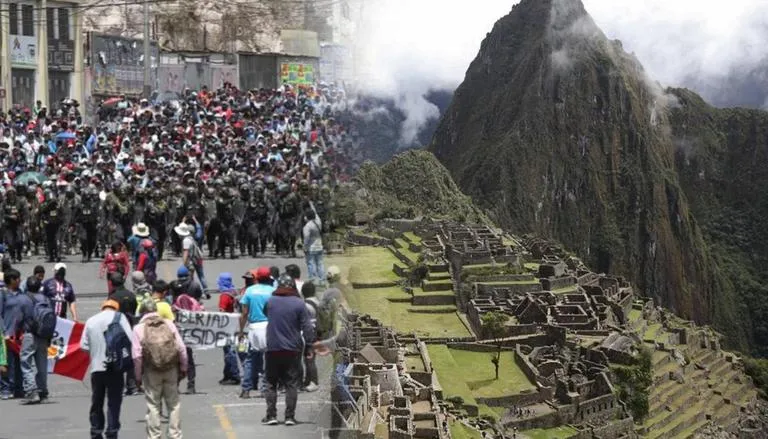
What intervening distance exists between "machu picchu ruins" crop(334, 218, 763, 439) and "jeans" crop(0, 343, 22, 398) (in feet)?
35.2

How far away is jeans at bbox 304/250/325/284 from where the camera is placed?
9.27 meters

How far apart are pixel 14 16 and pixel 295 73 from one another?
10.8 metres

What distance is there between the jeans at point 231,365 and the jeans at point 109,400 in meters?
3.32

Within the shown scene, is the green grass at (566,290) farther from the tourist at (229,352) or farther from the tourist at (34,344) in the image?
the tourist at (34,344)

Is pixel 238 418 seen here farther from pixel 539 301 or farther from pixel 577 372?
pixel 539 301

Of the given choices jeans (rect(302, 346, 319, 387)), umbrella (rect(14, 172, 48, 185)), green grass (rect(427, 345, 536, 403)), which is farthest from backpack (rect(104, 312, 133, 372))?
green grass (rect(427, 345, 536, 403))

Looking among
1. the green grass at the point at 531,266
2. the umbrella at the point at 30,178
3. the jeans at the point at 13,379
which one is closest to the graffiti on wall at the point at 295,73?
the umbrella at the point at 30,178

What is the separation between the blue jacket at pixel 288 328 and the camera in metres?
12.0

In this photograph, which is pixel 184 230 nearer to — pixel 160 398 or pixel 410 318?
pixel 160 398

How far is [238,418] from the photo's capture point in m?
13.3

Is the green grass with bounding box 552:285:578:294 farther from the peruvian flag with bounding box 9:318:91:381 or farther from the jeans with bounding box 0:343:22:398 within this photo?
the peruvian flag with bounding box 9:318:91:381

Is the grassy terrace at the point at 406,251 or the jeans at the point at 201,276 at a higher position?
the jeans at the point at 201,276

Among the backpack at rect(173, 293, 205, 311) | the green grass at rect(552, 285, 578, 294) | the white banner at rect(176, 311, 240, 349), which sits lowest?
the green grass at rect(552, 285, 578, 294)

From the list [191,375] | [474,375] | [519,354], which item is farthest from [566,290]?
[191,375]
